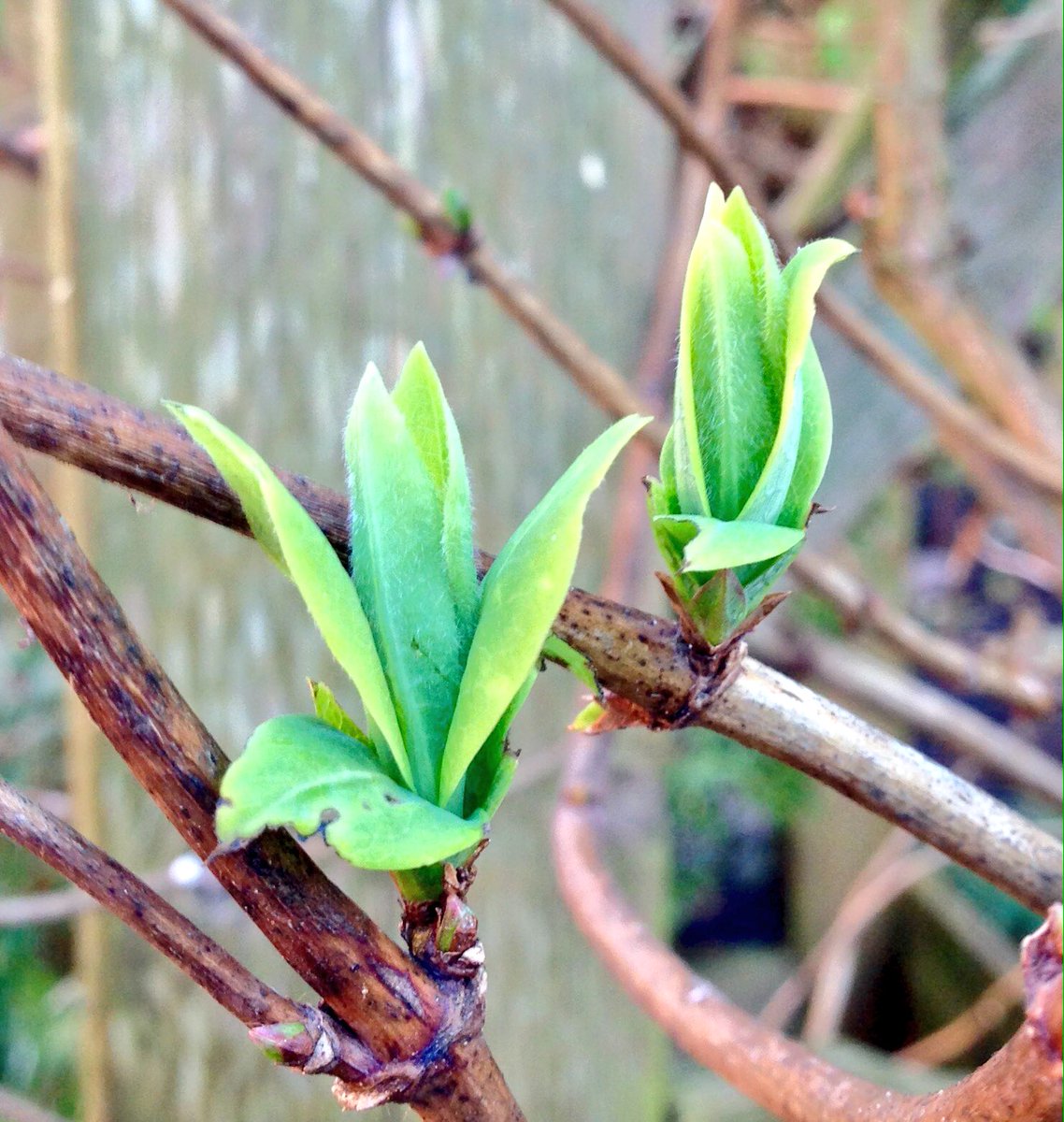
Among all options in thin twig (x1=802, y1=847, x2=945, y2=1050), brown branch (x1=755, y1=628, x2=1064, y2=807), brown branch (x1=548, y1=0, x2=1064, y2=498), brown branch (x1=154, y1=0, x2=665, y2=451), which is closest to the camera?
brown branch (x1=154, y1=0, x2=665, y2=451)

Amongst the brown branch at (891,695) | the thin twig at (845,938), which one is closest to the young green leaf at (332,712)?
the brown branch at (891,695)

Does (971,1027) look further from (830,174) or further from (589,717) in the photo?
(589,717)

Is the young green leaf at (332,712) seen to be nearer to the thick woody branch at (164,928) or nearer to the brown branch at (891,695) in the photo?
the thick woody branch at (164,928)

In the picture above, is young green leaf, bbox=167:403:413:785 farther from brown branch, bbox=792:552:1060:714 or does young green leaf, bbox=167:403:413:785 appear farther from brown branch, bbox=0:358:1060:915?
brown branch, bbox=792:552:1060:714

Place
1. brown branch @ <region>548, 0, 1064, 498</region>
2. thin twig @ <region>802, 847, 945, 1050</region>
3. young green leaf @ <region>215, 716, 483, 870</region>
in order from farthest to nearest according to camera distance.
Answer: thin twig @ <region>802, 847, 945, 1050</region>
brown branch @ <region>548, 0, 1064, 498</region>
young green leaf @ <region>215, 716, 483, 870</region>

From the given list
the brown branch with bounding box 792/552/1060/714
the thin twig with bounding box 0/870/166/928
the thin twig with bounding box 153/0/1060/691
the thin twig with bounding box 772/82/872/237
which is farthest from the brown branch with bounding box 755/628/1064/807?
the thin twig with bounding box 0/870/166/928

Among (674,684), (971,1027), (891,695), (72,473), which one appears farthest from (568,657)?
(971,1027)

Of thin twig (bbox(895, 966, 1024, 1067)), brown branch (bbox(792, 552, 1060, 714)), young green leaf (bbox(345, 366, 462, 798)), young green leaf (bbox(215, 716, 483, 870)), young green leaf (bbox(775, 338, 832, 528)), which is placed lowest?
thin twig (bbox(895, 966, 1024, 1067))
